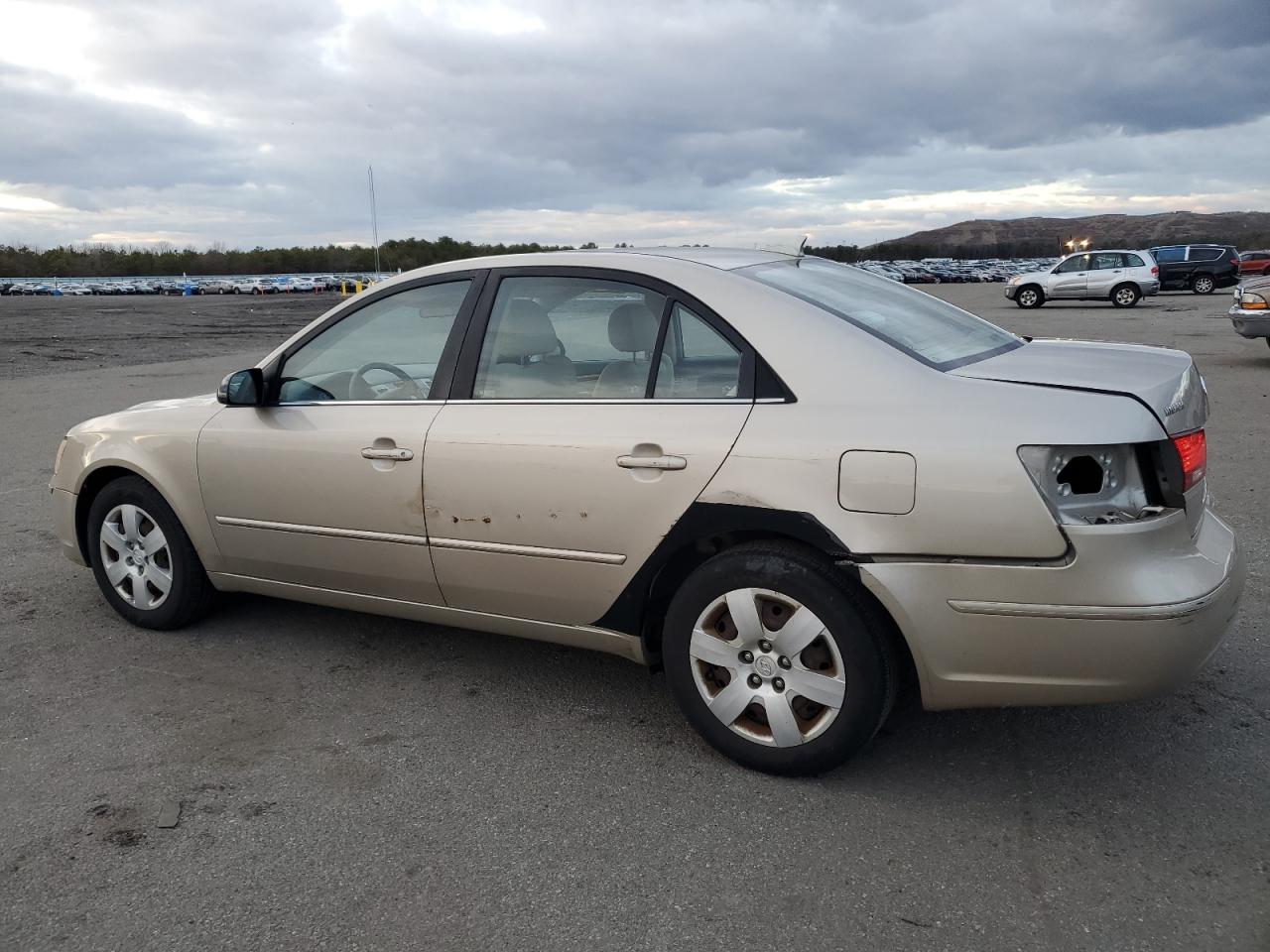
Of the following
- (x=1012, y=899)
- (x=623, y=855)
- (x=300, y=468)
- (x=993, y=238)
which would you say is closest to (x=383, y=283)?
(x=300, y=468)

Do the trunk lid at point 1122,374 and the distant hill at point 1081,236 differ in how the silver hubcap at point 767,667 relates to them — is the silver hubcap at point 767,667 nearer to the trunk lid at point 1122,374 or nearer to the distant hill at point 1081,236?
the trunk lid at point 1122,374

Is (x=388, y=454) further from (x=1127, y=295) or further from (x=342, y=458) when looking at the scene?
(x=1127, y=295)

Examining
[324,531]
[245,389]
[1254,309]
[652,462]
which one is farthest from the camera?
[1254,309]

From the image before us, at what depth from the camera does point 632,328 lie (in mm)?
3467

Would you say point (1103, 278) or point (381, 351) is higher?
point (381, 351)

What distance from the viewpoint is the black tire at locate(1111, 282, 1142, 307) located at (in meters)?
29.7

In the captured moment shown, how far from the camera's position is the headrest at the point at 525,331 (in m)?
3.69

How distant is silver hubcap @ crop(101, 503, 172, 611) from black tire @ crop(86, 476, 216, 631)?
1.1 inches

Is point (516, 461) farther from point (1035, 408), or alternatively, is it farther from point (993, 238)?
point (993, 238)

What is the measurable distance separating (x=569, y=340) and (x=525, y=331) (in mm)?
180

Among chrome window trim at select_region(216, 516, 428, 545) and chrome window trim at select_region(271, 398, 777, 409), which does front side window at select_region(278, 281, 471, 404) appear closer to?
chrome window trim at select_region(271, 398, 777, 409)

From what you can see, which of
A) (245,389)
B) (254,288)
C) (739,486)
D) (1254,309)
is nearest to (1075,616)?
(739,486)

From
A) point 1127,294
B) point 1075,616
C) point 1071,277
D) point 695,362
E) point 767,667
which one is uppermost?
point 695,362

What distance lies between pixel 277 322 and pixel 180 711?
31.5 m
